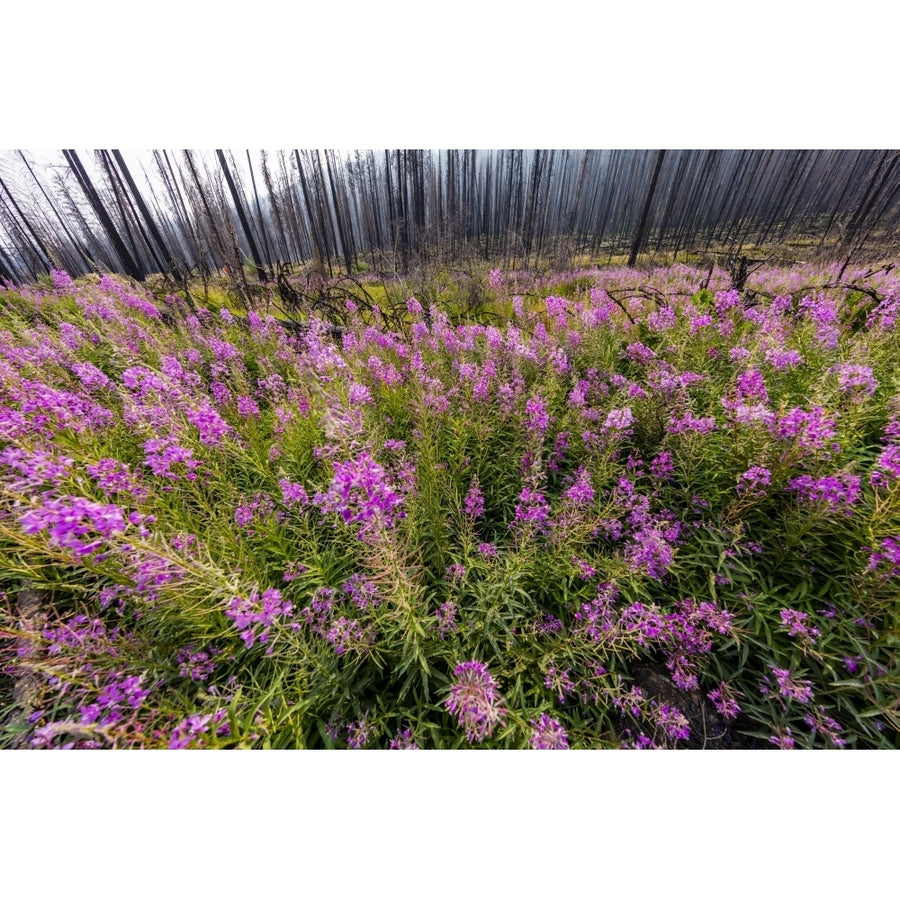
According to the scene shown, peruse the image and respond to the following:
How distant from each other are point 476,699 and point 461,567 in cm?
78

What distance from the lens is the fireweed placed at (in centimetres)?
143

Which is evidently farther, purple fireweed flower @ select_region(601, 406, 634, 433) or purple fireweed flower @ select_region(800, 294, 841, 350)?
purple fireweed flower @ select_region(800, 294, 841, 350)

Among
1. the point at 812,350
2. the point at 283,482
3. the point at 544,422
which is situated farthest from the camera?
the point at 812,350

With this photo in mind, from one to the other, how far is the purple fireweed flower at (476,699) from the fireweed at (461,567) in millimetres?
13

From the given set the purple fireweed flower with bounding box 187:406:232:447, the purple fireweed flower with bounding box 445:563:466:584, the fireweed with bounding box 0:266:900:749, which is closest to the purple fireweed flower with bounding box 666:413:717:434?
the fireweed with bounding box 0:266:900:749

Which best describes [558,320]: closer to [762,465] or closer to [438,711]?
[762,465]

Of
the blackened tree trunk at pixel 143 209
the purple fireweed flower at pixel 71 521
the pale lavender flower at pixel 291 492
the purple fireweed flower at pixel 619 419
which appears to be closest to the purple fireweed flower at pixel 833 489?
the purple fireweed flower at pixel 619 419

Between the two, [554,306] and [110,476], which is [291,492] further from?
[554,306]

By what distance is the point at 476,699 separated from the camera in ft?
4.10

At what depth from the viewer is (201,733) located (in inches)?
47.5

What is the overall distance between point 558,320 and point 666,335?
124 centimetres

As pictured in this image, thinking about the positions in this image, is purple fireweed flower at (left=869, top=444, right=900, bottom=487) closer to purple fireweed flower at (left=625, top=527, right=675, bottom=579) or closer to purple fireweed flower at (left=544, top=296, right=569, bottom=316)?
purple fireweed flower at (left=625, top=527, right=675, bottom=579)

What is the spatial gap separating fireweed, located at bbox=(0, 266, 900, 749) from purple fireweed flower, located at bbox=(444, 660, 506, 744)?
1cm

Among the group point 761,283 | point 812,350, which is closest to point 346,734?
point 812,350
